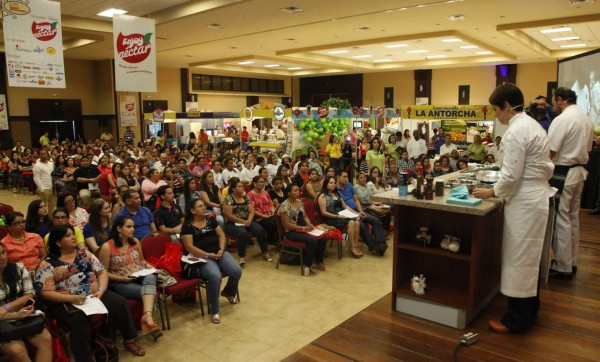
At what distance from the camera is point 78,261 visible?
374 cm

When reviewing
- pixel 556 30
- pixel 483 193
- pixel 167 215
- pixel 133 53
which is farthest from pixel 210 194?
pixel 556 30

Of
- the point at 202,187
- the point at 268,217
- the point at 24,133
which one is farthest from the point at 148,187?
the point at 24,133

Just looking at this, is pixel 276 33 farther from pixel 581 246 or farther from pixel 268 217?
pixel 581 246

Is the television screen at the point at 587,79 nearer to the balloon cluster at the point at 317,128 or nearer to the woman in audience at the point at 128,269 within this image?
the balloon cluster at the point at 317,128

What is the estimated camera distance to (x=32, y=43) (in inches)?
248

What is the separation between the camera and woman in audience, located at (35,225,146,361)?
11.1 feet

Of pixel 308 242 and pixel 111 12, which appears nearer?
pixel 308 242

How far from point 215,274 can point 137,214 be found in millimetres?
1426

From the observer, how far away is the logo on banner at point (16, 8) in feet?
19.7

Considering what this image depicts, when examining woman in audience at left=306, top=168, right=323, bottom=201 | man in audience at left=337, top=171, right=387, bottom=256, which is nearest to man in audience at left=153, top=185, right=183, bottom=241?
woman in audience at left=306, top=168, right=323, bottom=201

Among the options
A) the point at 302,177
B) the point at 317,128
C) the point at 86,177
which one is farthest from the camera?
the point at 317,128

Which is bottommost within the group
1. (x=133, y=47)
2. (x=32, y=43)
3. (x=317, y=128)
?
(x=317, y=128)

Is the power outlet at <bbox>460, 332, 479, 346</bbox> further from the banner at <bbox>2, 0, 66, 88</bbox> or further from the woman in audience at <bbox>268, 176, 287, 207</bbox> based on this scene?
the banner at <bbox>2, 0, 66, 88</bbox>

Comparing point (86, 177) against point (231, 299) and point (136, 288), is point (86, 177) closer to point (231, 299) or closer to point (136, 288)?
point (231, 299)
